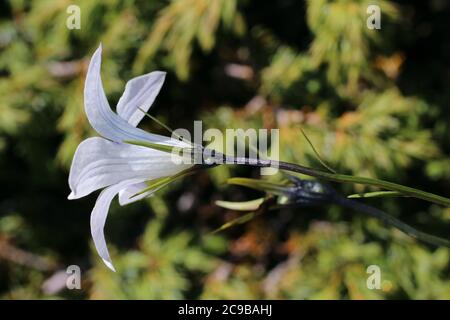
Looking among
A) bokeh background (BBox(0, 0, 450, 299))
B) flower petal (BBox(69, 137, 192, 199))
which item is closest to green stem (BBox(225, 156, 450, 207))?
flower petal (BBox(69, 137, 192, 199))

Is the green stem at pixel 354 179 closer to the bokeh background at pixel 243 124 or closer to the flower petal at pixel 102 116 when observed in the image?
the flower petal at pixel 102 116

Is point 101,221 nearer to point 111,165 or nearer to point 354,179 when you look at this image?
point 111,165

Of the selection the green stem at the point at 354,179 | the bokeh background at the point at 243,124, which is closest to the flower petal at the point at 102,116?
the green stem at the point at 354,179

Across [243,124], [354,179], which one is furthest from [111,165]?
[243,124]

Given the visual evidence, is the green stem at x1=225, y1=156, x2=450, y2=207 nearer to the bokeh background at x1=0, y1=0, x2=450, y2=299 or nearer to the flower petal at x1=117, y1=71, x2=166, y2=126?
the flower petal at x1=117, y1=71, x2=166, y2=126

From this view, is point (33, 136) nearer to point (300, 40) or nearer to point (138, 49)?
point (138, 49)
